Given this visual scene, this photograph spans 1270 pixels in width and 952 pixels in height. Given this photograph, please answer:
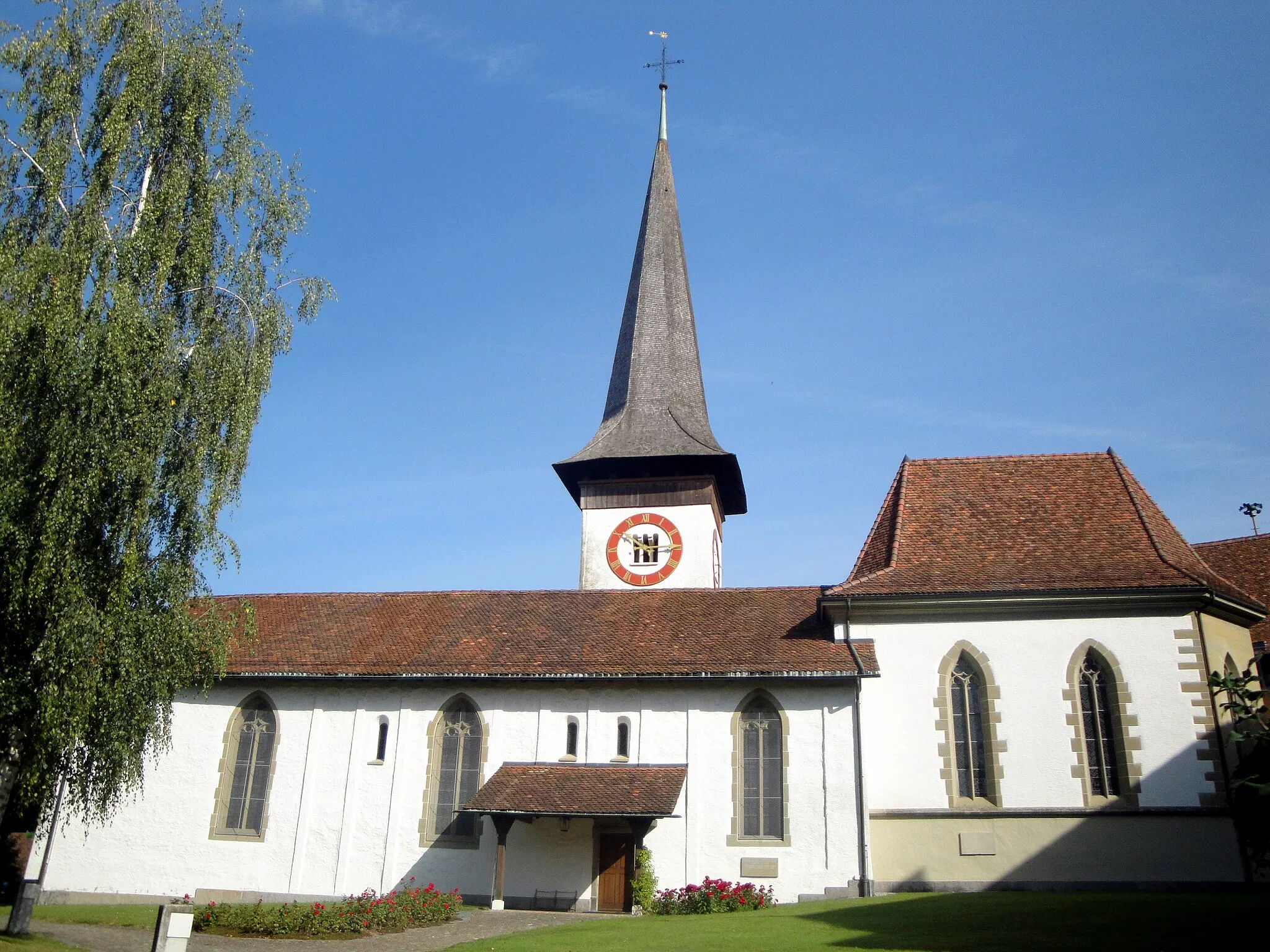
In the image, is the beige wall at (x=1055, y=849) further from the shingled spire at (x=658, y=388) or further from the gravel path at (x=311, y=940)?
the shingled spire at (x=658, y=388)

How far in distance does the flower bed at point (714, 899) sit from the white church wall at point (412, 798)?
1.42 feet

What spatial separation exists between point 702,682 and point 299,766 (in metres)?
9.40

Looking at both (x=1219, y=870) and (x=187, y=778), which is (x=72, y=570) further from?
(x=1219, y=870)

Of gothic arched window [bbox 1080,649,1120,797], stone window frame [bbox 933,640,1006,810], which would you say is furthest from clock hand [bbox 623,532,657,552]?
gothic arched window [bbox 1080,649,1120,797]

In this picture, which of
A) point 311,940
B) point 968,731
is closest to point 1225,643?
point 968,731

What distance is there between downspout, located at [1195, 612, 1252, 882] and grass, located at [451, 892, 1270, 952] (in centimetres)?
163

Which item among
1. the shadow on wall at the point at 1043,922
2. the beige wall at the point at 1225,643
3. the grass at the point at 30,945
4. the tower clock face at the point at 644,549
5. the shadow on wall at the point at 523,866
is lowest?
the grass at the point at 30,945

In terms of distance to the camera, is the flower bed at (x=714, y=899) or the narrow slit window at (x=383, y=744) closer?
the flower bed at (x=714, y=899)

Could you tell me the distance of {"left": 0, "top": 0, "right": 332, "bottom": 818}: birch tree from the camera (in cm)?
1603

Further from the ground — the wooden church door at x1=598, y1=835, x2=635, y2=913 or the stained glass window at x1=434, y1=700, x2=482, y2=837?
the stained glass window at x1=434, y1=700, x2=482, y2=837

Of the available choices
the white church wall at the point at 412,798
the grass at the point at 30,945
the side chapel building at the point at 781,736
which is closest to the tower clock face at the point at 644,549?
the side chapel building at the point at 781,736

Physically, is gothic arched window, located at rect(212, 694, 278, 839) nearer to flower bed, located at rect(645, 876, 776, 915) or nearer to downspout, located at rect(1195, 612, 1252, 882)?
flower bed, located at rect(645, 876, 776, 915)

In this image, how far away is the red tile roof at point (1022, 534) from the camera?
78.4ft

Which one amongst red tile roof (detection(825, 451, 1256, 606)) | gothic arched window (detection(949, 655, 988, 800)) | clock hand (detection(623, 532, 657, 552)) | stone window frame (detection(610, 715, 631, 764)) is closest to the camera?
gothic arched window (detection(949, 655, 988, 800))
